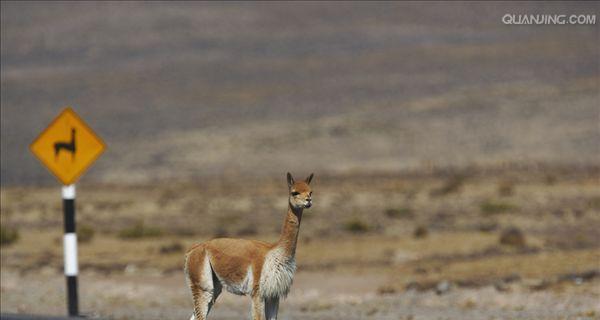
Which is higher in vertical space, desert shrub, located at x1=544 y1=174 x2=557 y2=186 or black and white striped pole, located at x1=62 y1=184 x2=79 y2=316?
desert shrub, located at x1=544 y1=174 x2=557 y2=186

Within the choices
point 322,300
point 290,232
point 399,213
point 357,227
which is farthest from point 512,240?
point 290,232

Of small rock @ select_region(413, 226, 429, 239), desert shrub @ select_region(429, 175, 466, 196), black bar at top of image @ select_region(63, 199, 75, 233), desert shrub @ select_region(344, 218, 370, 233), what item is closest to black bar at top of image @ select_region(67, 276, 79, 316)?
black bar at top of image @ select_region(63, 199, 75, 233)

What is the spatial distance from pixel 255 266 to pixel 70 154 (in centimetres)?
252

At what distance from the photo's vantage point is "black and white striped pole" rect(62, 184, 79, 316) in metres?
12.1

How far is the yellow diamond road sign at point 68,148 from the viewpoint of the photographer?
12.0m

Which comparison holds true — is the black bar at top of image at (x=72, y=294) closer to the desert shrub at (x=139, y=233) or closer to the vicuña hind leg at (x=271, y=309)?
the vicuña hind leg at (x=271, y=309)

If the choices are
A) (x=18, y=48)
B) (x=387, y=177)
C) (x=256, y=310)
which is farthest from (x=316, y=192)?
(x=18, y=48)

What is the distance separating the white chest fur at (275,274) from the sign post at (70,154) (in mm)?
2382

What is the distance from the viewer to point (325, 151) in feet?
231

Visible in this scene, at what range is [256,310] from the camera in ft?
33.9

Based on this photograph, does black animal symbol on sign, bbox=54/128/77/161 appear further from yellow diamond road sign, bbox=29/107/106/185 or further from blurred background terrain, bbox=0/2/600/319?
blurred background terrain, bbox=0/2/600/319

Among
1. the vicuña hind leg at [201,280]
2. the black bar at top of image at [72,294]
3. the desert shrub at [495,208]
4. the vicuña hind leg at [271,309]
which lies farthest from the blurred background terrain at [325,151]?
the vicuña hind leg at [271,309]

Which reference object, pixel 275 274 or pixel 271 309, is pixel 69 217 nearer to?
pixel 271 309

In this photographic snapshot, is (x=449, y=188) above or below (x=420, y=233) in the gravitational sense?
above
